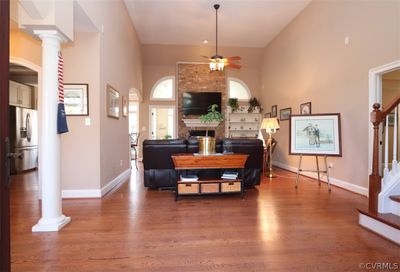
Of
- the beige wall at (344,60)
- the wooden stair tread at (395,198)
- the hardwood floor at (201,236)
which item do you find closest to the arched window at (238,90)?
the beige wall at (344,60)

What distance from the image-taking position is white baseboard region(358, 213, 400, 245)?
226 cm

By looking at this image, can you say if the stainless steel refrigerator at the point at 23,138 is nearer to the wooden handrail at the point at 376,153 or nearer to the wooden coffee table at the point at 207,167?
the wooden coffee table at the point at 207,167

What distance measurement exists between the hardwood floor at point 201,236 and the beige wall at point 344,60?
1005mm

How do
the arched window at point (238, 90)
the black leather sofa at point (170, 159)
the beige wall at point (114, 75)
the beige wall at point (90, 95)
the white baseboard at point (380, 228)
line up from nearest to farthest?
the white baseboard at point (380, 228), the beige wall at point (90, 95), the beige wall at point (114, 75), the black leather sofa at point (170, 159), the arched window at point (238, 90)

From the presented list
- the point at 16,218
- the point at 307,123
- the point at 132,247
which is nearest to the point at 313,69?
the point at 307,123

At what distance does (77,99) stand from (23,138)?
3851 millimetres

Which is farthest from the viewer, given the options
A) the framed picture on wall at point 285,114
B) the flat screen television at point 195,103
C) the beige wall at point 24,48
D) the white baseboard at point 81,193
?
the flat screen television at point 195,103

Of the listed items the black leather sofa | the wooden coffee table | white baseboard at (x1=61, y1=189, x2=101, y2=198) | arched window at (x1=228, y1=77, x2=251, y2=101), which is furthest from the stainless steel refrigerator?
arched window at (x1=228, y1=77, x2=251, y2=101)

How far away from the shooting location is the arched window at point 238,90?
30.0 feet

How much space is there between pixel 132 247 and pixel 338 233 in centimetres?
209

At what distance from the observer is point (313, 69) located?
17.9 ft

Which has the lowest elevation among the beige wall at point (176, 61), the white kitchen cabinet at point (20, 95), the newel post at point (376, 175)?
the newel post at point (376, 175)

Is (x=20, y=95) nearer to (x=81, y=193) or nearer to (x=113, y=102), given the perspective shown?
(x=113, y=102)

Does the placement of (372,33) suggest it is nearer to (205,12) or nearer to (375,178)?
(375,178)
